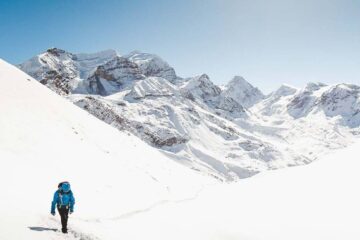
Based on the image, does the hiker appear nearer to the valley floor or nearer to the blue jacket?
the blue jacket

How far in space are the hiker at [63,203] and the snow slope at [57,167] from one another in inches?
22.4

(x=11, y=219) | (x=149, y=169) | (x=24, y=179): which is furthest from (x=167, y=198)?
(x=11, y=219)

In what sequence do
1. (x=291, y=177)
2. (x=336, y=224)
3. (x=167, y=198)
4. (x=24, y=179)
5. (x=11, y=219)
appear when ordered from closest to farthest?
1. (x=11, y=219)
2. (x=336, y=224)
3. (x=24, y=179)
4. (x=291, y=177)
5. (x=167, y=198)

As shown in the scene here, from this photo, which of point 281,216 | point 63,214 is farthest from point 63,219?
point 281,216

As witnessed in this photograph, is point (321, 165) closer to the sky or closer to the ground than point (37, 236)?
closer to the sky

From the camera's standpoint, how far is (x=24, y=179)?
63.1 feet

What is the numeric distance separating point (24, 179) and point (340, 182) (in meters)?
16.3

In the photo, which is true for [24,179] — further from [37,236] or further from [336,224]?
[336,224]

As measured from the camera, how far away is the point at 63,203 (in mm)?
14141

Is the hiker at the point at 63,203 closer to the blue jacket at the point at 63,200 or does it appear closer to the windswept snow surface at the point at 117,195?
the blue jacket at the point at 63,200

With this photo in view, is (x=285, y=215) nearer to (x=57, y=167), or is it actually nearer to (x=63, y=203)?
(x=63, y=203)

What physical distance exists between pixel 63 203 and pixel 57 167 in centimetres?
1009

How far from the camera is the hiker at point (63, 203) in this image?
13898mm

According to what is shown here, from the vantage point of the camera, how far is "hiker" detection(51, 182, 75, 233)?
1390 cm
